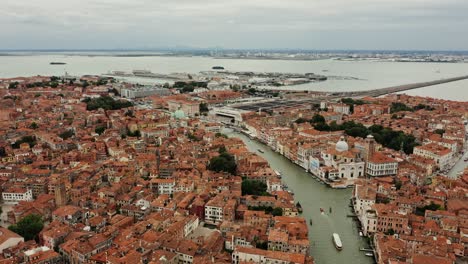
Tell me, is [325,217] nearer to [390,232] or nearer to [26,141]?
[390,232]

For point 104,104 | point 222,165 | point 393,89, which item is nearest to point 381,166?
point 222,165

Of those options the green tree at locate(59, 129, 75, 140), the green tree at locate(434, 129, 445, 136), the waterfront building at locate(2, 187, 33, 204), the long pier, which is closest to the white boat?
the waterfront building at locate(2, 187, 33, 204)

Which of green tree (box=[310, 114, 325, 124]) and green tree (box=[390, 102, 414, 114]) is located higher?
green tree (box=[390, 102, 414, 114])

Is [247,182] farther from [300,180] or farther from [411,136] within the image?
[411,136]

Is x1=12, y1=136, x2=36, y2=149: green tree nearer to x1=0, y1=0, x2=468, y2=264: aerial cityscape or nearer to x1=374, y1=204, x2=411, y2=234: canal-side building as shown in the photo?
x1=0, y1=0, x2=468, y2=264: aerial cityscape

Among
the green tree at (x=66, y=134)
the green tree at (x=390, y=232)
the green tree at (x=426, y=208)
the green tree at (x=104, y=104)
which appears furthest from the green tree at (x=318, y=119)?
the green tree at (x=390, y=232)

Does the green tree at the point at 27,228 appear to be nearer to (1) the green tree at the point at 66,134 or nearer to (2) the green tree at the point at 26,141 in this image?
(2) the green tree at the point at 26,141
